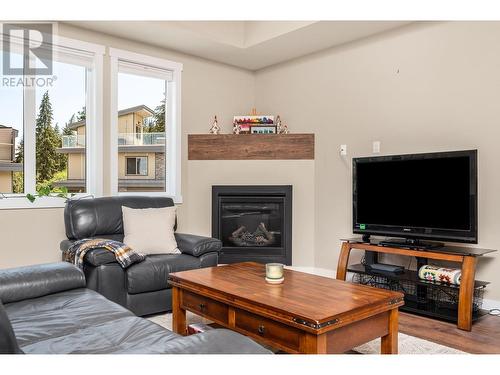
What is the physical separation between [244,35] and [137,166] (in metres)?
1.94

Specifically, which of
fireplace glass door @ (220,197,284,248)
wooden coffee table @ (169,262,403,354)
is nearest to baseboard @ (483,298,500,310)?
wooden coffee table @ (169,262,403,354)

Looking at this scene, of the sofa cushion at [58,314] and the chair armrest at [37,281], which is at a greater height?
the chair armrest at [37,281]

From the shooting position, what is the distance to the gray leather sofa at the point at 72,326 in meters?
1.27

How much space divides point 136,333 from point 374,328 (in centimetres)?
118

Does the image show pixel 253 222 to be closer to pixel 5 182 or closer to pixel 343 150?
pixel 343 150

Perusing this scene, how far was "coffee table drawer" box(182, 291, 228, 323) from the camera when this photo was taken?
7.90ft

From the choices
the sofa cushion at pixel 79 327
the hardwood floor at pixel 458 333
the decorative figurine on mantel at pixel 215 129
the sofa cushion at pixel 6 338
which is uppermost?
the decorative figurine on mantel at pixel 215 129

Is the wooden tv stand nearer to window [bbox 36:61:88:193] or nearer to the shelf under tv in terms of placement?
the shelf under tv

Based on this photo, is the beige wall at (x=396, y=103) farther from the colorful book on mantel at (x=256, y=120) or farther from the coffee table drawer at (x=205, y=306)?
the coffee table drawer at (x=205, y=306)

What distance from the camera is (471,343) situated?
284 centimetres

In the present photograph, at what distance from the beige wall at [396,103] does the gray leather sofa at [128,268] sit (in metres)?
1.79

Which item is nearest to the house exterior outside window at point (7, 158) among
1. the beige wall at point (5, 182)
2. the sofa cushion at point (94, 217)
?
the beige wall at point (5, 182)

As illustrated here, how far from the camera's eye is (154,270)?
3.19 m
